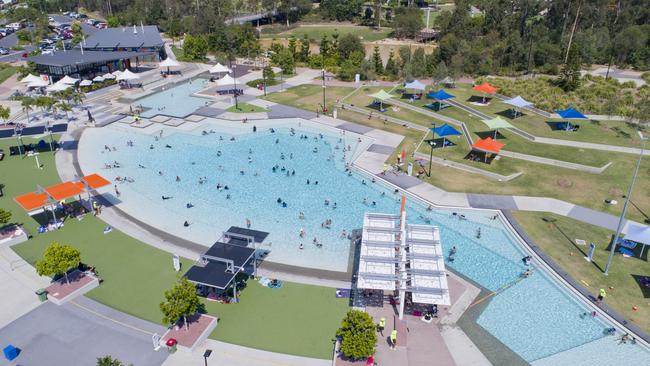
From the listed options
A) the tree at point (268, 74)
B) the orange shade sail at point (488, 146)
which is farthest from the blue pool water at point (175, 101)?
the orange shade sail at point (488, 146)

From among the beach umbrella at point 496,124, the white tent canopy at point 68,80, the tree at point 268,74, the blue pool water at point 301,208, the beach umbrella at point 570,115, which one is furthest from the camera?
the tree at point 268,74

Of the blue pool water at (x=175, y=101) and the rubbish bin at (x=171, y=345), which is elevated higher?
the blue pool water at (x=175, y=101)

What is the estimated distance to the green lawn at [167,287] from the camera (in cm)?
2581

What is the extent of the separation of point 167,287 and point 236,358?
8.24m

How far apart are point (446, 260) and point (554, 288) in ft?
23.8

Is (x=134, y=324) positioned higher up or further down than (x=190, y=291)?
further down

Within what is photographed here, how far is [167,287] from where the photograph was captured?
1168 inches

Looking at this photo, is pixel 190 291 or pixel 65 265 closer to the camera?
pixel 190 291

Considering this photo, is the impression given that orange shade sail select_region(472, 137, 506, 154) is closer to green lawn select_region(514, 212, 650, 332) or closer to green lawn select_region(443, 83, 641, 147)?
green lawn select_region(443, 83, 641, 147)

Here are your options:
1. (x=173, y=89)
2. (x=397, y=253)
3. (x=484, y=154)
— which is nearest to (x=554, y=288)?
(x=397, y=253)

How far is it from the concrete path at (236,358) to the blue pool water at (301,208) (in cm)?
890

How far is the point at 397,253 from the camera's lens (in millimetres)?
30688

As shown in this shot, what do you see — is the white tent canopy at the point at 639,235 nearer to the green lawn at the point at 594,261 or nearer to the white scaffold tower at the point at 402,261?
the green lawn at the point at 594,261

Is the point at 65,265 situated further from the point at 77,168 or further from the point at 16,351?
the point at 77,168
